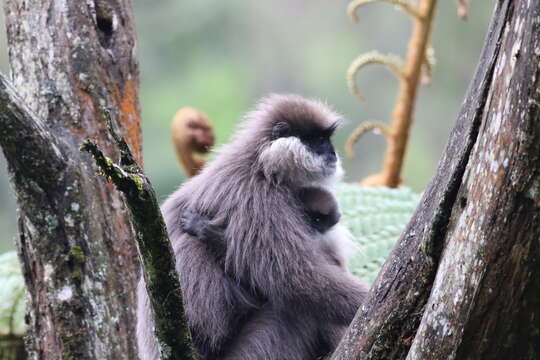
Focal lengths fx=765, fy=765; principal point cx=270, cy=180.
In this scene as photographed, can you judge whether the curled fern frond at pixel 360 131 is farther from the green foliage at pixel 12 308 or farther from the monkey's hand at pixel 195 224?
the green foliage at pixel 12 308

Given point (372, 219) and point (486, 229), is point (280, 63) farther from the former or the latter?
point (486, 229)

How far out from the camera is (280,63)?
58.5 ft

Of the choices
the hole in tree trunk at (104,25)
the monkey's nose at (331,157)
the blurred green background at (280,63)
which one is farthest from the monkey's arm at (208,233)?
the blurred green background at (280,63)

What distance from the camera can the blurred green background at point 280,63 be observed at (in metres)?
16.4

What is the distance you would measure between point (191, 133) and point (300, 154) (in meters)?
1.39

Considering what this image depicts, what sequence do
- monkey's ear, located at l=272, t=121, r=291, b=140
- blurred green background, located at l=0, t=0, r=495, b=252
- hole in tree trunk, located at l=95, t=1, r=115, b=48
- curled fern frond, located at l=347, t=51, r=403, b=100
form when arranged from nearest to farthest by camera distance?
1. hole in tree trunk, located at l=95, t=1, r=115, b=48
2. monkey's ear, located at l=272, t=121, r=291, b=140
3. curled fern frond, located at l=347, t=51, r=403, b=100
4. blurred green background, located at l=0, t=0, r=495, b=252

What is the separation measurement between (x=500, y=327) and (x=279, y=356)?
1476 mm

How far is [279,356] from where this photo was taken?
336 centimetres


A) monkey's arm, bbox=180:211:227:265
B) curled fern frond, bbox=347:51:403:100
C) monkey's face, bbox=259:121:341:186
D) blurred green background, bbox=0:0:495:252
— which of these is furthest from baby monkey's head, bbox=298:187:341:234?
blurred green background, bbox=0:0:495:252

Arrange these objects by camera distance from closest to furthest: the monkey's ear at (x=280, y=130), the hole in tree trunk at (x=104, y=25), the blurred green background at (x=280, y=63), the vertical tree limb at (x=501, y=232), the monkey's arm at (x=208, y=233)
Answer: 1. the vertical tree limb at (x=501, y=232)
2. the monkey's arm at (x=208, y=233)
3. the hole in tree trunk at (x=104, y=25)
4. the monkey's ear at (x=280, y=130)
5. the blurred green background at (x=280, y=63)

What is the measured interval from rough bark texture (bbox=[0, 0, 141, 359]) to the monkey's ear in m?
0.75

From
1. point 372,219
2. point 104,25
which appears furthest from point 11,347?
point 372,219

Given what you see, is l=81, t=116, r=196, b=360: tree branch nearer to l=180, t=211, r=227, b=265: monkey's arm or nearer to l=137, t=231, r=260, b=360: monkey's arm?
l=137, t=231, r=260, b=360: monkey's arm

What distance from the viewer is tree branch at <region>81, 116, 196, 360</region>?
2062 mm
